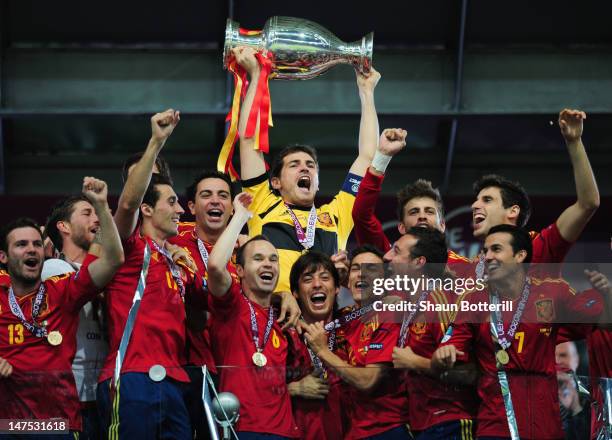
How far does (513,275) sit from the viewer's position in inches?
234

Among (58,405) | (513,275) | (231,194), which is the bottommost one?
(58,405)

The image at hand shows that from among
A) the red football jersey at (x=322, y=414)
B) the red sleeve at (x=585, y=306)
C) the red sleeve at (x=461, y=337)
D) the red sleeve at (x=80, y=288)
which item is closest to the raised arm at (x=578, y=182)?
the red sleeve at (x=585, y=306)

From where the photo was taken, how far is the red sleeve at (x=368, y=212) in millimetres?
6898

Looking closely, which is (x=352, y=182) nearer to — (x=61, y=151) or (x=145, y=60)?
(x=145, y=60)

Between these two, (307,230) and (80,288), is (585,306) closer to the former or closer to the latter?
(307,230)

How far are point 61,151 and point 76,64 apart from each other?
1.10 metres

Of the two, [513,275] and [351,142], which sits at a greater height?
[351,142]

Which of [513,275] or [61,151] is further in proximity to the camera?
[61,151]

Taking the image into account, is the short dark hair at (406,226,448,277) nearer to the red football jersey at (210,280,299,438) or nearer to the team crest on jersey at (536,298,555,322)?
the team crest on jersey at (536,298,555,322)

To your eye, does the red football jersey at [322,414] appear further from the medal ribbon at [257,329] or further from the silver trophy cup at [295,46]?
the silver trophy cup at [295,46]

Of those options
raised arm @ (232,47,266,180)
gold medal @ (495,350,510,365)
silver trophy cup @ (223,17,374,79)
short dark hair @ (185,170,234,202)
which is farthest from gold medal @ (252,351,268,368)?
silver trophy cup @ (223,17,374,79)

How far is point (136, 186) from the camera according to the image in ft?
18.4

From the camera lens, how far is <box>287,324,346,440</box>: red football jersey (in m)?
5.49

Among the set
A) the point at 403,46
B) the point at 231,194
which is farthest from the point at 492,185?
the point at 403,46
